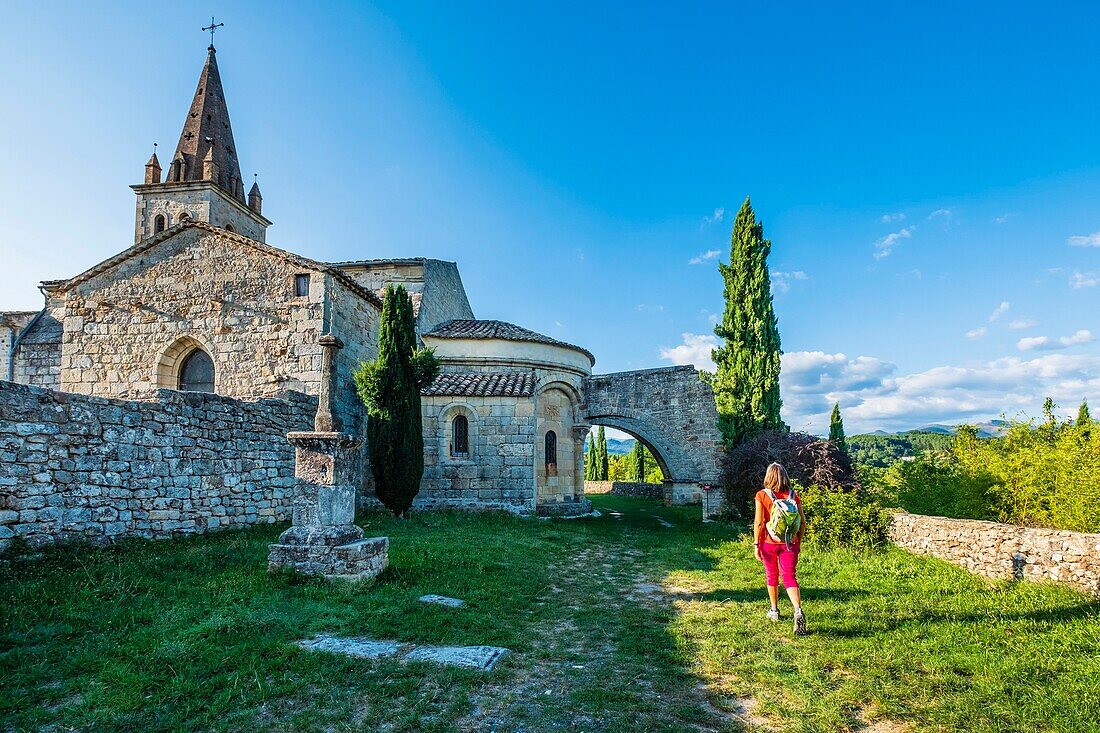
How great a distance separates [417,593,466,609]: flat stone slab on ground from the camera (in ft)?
18.8

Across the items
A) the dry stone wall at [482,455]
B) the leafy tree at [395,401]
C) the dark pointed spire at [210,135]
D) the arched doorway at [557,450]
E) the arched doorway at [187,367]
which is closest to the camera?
the leafy tree at [395,401]

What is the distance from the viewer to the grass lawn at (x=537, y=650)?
3414 mm

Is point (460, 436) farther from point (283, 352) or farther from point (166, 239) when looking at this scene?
point (166, 239)

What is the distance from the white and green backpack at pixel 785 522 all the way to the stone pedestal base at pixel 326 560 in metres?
4.55

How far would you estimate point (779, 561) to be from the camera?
5402mm

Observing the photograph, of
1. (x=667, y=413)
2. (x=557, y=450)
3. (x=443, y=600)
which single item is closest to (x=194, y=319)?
(x=557, y=450)

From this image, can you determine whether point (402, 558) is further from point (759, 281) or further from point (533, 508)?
point (759, 281)

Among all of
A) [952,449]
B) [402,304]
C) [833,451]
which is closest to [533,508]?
[402,304]

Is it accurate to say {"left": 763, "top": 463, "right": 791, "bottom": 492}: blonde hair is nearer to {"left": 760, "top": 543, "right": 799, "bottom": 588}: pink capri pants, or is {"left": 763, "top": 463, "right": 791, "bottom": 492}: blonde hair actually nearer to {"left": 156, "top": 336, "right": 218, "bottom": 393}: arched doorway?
{"left": 760, "top": 543, "right": 799, "bottom": 588}: pink capri pants

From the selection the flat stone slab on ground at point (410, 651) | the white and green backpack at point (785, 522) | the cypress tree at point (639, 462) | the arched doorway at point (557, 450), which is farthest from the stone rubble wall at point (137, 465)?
the cypress tree at point (639, 462)

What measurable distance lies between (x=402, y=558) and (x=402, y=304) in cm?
652

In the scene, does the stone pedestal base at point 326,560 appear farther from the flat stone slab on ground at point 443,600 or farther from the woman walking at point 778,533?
the woman walking at point 778,533

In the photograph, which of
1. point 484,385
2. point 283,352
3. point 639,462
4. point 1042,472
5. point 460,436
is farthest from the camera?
point 639,462

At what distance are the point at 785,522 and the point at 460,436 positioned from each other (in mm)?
10376
